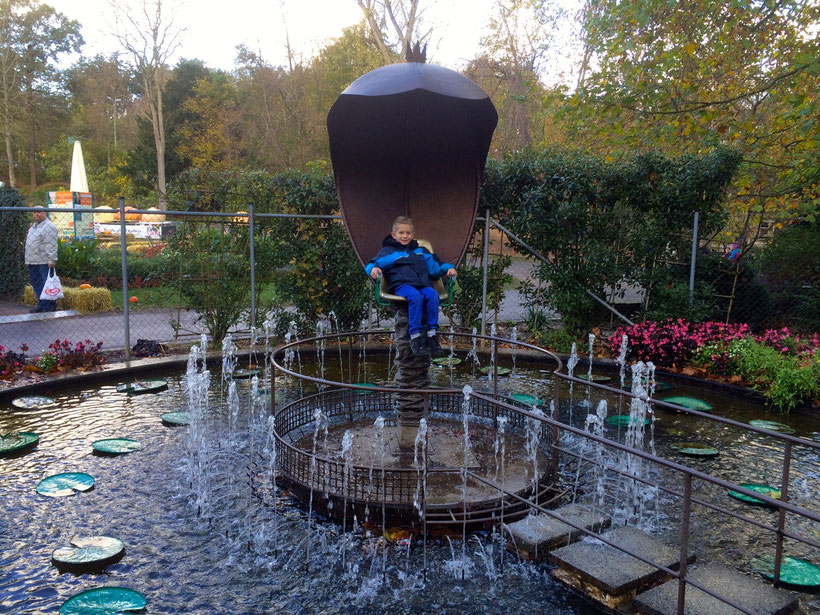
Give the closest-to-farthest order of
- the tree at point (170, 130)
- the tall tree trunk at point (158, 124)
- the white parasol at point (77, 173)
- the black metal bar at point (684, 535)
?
1. the black metal bar at point (684, 535)
2. the white parasol at point (77, 173)
3. the tall tree trunk at point (158, 124)
4. the tree at point (170, 130)

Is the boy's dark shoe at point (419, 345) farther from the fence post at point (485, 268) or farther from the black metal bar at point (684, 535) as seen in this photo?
the fence post at point (485, 268)

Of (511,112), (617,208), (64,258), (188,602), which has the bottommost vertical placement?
(188,602)

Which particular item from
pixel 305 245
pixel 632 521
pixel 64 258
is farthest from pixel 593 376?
pixel 64 258

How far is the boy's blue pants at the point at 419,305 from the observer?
4.80 meters

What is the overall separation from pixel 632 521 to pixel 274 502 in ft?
8.30

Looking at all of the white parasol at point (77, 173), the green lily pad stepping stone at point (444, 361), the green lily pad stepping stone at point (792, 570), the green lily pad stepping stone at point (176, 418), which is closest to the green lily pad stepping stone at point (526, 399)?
the green lily pad stepping stone at point (444, 361)

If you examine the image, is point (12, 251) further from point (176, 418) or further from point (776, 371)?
point (776, 371)

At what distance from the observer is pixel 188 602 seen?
10.4ft

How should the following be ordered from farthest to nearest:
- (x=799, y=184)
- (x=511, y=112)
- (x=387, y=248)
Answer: (x=511, y=112), (x=799, y=184), (x=387, y=248)

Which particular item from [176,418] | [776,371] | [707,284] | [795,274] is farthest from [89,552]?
[795,274]

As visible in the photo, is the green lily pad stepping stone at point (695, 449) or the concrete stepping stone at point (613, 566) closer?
the concrete stepping stone at point (613, 566)

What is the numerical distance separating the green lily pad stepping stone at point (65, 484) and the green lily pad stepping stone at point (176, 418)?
1240mm

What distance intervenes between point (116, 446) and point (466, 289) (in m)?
6.27

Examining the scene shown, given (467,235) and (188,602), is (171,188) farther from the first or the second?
(188,602)
